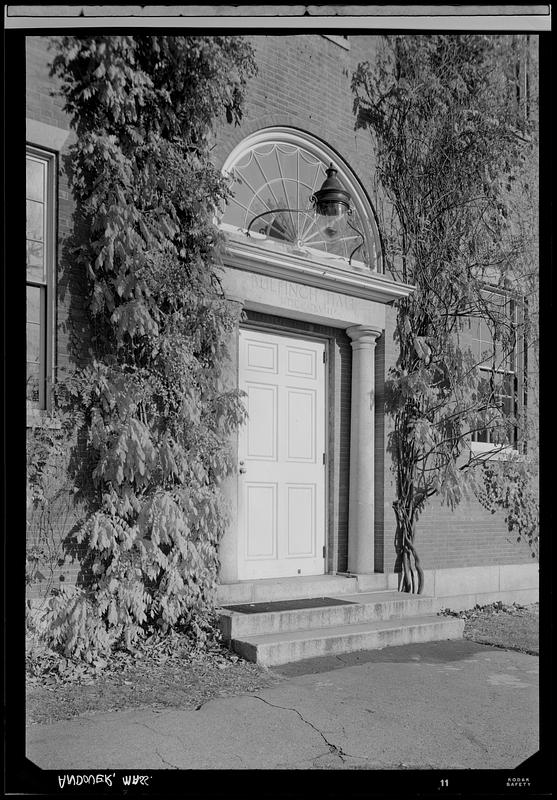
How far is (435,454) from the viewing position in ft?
27.6

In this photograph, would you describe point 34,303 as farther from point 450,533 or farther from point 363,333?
point 450,533

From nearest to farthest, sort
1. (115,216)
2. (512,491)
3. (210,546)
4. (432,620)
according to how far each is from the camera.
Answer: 1. (115,216)
2. (210,546)
3. (432,620)
4. (512,491)

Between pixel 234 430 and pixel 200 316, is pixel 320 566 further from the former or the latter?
pixel 200 316

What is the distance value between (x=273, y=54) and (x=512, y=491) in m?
5.28

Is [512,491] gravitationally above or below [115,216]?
below

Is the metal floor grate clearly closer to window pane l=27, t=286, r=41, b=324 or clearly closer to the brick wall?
the brick wall

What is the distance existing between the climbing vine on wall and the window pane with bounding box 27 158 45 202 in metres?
0.22

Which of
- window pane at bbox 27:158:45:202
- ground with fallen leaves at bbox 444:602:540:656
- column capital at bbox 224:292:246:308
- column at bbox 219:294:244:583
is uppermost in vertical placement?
window pane at bbox 27:158:45:202

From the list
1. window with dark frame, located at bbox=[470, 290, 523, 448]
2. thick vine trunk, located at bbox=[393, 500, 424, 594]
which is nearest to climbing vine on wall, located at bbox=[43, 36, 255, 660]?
thick vine trunk, located at bbox=[393, 500, 424, 594]

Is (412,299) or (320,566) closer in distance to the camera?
(320,566)

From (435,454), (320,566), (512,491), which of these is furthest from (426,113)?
(320,566)

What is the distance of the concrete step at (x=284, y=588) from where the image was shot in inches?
258

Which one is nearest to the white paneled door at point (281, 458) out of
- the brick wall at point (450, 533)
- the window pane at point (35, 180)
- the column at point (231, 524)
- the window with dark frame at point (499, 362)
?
the column at point (231, 524)

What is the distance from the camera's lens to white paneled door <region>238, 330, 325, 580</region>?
23.7ft
